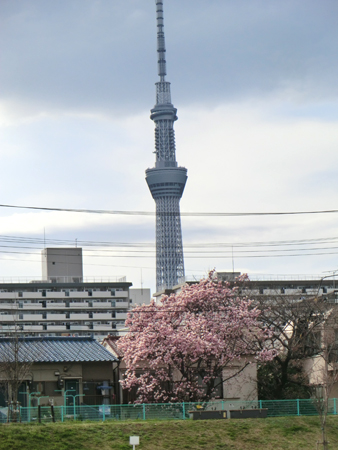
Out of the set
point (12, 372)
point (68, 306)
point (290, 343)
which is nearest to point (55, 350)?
point (12, 372)

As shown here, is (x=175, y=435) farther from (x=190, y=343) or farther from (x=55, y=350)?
(x=55, y=350)

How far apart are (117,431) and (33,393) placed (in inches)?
325

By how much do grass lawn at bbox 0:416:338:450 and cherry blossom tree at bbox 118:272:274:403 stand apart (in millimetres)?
5630

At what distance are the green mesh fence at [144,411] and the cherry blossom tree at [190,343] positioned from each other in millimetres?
2696

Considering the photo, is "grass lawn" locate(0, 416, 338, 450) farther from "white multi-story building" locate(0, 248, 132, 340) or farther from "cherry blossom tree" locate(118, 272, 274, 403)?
"white multi-story building" locate(0, 248, 132, 340)

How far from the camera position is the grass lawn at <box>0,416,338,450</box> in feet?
87.0

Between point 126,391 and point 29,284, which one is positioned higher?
point 29,284

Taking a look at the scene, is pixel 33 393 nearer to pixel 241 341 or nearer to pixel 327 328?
pixel 241 341

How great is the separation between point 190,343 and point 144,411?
5.51m

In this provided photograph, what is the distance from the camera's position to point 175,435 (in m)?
29.0

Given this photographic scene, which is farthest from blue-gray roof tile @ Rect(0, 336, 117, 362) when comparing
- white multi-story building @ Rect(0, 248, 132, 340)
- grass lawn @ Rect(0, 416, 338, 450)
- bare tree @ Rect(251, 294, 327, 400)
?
white multi-story building @ Rect(0, 248, 132, 340)

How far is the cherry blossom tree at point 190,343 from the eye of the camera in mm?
36250

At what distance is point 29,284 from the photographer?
11256cm

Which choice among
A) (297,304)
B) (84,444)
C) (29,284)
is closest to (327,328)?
(297,304)
